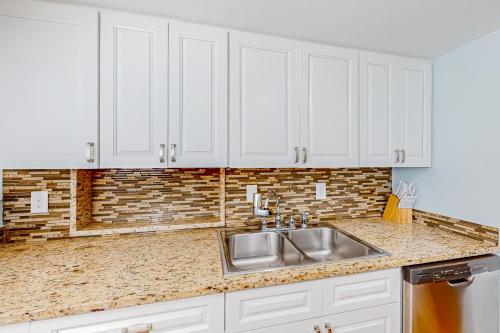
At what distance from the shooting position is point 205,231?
5.67 ft

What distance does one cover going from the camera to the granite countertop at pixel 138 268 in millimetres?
935

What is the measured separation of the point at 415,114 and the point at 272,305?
1.67m

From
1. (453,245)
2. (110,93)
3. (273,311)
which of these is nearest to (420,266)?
(453,245)

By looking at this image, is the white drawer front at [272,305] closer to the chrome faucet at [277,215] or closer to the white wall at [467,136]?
the chrome faucet at [277,215]

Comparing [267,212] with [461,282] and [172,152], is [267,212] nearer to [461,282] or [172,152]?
[172,152]

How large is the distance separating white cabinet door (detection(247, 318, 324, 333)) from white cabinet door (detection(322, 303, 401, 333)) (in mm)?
45

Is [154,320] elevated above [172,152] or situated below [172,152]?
below

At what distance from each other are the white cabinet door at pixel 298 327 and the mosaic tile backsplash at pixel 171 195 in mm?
805

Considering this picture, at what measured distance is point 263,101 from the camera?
1555 mm

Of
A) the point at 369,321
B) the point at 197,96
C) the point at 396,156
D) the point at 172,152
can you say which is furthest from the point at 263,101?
the point at 369,321

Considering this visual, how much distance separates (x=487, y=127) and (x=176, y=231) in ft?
6.75

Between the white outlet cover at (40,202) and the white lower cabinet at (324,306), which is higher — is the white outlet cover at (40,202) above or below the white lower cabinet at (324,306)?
above

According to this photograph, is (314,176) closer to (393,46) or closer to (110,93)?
(393,46)

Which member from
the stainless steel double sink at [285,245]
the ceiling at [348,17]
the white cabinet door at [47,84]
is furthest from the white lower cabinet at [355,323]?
the ceiling at [348,17]
